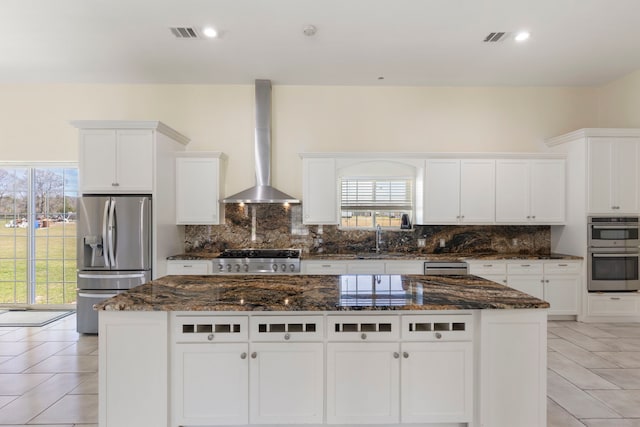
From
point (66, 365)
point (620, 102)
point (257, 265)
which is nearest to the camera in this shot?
point (66, 365)

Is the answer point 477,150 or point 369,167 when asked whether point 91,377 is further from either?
point 477,150

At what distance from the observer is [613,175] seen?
4473mm

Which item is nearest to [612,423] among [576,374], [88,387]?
[576,374]

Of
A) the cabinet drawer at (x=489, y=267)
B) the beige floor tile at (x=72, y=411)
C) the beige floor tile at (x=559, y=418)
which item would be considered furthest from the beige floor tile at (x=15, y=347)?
the cabinet drawer at (x=489, y=267)

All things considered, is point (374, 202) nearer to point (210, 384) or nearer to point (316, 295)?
point (316, 295)

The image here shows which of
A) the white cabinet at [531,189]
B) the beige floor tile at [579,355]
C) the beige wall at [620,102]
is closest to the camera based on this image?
the beige floor tile at [579,355]

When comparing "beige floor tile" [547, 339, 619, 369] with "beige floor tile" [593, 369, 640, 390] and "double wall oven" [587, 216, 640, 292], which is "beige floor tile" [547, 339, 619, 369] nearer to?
"beige floor tile" [593, 369, 640, 390]

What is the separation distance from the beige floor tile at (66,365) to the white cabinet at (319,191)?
2923 millimetres

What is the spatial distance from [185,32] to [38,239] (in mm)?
4087

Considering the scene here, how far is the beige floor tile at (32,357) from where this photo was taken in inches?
127

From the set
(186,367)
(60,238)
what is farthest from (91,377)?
(60,238)

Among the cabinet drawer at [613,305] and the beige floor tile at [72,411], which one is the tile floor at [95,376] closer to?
the beige floor tile at [72,411]

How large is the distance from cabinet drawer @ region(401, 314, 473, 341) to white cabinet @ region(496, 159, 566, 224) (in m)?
3.25

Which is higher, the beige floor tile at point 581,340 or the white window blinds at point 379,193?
the white window blinds at point 379,193
